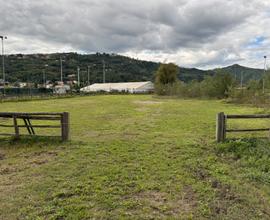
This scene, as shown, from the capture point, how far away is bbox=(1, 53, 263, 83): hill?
85.2 meters

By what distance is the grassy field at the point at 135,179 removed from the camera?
3578mm

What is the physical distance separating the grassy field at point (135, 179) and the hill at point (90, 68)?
7284 centimetres

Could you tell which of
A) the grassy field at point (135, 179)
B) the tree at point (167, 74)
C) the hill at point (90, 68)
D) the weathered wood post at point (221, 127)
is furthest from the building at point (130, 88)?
the grassy field at point (135, 179)

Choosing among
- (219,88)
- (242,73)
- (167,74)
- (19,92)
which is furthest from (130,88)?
(219,88)

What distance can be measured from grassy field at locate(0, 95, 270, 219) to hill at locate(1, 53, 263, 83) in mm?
72843

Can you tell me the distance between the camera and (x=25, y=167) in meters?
5.55

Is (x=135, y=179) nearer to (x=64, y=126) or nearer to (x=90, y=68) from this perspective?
(x=64, y=126)

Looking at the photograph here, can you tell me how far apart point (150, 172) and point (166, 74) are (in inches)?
1985

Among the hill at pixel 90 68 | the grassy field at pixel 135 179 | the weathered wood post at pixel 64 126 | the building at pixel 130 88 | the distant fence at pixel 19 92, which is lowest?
the grassy field at pixel 135 179

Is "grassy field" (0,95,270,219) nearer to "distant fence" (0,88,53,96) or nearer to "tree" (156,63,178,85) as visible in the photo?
"distant fence" (0,88,53,96)

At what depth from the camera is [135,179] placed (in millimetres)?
4715

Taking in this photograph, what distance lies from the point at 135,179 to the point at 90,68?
108 metres

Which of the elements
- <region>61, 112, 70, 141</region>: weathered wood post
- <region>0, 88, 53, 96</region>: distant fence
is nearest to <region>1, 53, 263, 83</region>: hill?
<region>0, 88, 53, 96</region>: distant fence

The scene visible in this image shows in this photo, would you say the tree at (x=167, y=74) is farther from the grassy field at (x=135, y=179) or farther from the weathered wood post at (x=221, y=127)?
the grassy field at (x=135, y=179)
